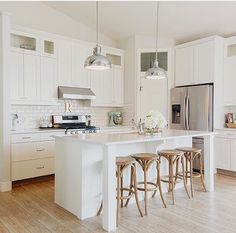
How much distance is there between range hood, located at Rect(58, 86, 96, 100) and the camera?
4.90 meters

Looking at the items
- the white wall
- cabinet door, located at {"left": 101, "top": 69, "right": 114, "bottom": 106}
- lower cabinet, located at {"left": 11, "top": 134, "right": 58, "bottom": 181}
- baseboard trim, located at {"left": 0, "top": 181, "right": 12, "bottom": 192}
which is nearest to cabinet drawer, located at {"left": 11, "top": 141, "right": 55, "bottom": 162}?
lower cabinet, located at {"left": 11, "top": 134, "right": 58, "bottom": 181}

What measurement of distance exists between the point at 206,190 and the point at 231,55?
2762mm

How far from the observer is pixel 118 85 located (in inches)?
237

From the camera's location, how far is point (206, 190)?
12.9ft

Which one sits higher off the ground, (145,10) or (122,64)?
(145,10)

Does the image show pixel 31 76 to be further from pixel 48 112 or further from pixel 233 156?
pixel 233 156

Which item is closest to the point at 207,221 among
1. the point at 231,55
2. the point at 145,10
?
the point at 231,55

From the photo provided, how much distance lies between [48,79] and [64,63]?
0.48m

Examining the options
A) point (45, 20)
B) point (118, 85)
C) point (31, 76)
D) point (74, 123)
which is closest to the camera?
point (31, 76)

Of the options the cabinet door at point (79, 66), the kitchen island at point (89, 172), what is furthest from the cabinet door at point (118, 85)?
the kitchen island at point (89, 172)

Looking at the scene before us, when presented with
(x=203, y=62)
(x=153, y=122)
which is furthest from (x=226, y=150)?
(x=153, y=122)

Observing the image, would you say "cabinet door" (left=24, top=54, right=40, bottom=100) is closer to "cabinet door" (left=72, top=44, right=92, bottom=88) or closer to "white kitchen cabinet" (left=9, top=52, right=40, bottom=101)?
"white kitchen cabinet" (left=9, top=52, right=40, bottom=101)

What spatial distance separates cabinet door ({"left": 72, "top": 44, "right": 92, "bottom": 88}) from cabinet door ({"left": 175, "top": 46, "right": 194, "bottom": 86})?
1958mm

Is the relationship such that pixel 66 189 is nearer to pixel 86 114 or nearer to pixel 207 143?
pixel 207 143
